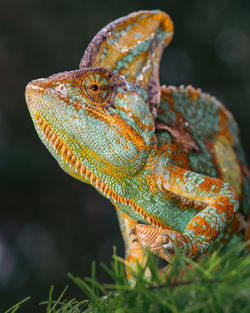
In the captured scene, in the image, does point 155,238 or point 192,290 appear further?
point 155,238

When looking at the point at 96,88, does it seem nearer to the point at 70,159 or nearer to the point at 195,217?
the point at 70,159

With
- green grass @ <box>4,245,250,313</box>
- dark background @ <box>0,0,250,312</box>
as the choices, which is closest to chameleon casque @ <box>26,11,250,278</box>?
green grass @ <box>4,245,250,313</box>

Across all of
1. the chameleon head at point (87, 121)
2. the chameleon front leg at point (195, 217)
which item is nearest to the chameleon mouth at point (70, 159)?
the chameleon head at point (87, 121)

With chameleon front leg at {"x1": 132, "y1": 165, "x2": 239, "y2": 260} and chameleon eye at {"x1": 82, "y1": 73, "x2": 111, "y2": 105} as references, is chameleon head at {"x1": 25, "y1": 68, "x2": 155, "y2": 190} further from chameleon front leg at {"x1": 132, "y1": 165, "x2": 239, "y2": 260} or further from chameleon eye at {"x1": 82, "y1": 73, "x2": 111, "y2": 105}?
chameleon front leg at {"x1": 132, "y1": 165, "x2": 239, "y2": 260}

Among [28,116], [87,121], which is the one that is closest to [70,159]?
[87,121]

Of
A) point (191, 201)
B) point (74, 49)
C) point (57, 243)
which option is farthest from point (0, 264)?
point (191, 201)

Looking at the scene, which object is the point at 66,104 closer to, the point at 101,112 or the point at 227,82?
the point at 101,112
